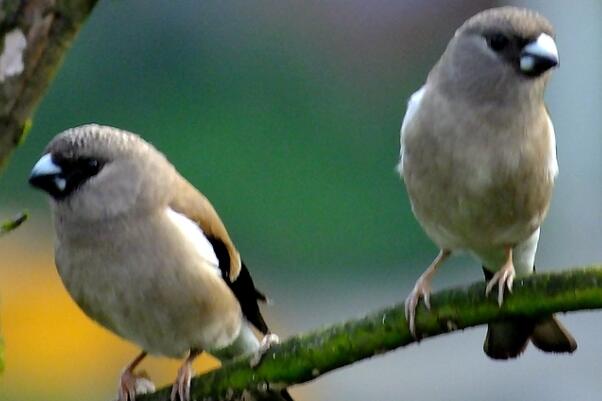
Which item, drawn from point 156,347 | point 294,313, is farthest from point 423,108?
point 294,313

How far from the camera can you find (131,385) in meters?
3.23

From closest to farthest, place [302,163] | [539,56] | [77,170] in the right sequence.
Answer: [539,56] < [77,170] < [302,163]

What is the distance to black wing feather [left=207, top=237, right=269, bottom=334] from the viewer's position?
3.38 metres

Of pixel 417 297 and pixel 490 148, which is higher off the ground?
pixel 490 148

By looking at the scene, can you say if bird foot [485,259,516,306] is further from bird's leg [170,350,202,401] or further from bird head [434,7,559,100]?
bird's leg [170,350,202,401]

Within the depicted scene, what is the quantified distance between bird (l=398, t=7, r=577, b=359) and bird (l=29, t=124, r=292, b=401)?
21.1 inches

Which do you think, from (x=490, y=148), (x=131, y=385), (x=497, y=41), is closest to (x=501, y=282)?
A: (x=490, y=148)

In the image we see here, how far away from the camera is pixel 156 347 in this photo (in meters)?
3.27

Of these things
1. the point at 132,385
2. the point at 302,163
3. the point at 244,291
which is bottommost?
the point at 302,163

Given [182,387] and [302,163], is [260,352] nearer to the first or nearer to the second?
[182,387]

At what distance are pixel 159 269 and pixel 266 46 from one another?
5236 mm

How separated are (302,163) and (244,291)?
13.1ft

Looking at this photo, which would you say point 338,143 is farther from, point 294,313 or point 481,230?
point 481,230

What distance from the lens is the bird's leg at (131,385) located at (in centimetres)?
316
